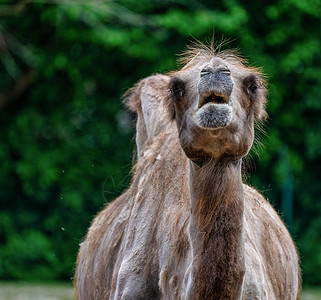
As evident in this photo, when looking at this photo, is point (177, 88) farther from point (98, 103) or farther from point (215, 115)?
point (98, 103)

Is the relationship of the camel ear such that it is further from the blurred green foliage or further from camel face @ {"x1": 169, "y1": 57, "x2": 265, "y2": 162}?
the blurred green foliage

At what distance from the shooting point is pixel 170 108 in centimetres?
435

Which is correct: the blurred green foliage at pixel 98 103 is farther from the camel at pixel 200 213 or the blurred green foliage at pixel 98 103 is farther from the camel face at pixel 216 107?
the camel face at pixel 216 107

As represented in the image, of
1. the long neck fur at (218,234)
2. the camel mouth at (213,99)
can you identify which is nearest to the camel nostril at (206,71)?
the camel mouth at (213,99)

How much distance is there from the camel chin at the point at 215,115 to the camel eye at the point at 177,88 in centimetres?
37

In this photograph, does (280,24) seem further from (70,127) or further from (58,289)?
(58,289)

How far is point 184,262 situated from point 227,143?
0.81m

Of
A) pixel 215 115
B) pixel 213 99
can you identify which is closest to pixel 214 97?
pixel 213 99

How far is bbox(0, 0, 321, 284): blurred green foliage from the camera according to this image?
13.1m

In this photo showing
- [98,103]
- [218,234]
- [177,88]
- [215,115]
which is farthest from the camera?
[98,103]

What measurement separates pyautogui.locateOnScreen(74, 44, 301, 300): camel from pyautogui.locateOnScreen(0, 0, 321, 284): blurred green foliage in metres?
7.49

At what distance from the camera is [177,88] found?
417cm

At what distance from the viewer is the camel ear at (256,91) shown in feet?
13.5

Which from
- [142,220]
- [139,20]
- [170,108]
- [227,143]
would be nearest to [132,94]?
[142,220]
